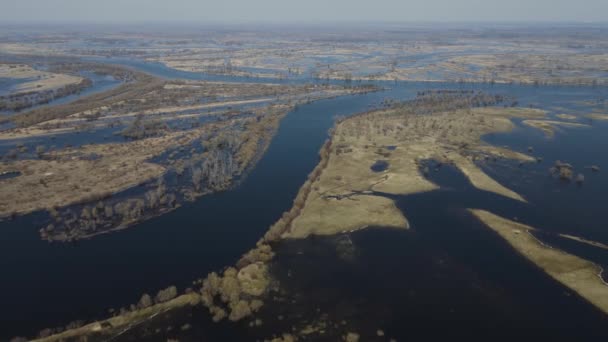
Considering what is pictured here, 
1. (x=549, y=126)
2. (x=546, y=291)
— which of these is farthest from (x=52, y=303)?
(x=549, y=126)

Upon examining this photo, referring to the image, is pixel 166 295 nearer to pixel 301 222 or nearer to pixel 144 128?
pixel 301 222

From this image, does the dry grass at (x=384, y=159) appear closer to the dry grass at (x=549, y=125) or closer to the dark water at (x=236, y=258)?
the dark water at (x=236, y=258)

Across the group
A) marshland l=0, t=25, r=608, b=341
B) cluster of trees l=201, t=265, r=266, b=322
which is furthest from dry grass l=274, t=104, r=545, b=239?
cluster of trees l=201, t=265, r=266, b=322

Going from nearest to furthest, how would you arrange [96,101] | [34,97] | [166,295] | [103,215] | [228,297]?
[166,295], [228,297], [103,215], [96,101], [34,97]

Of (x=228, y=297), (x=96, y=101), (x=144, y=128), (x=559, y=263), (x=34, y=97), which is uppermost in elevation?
(x=34, y=97)

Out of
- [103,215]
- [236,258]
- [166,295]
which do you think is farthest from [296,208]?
[103,215]
